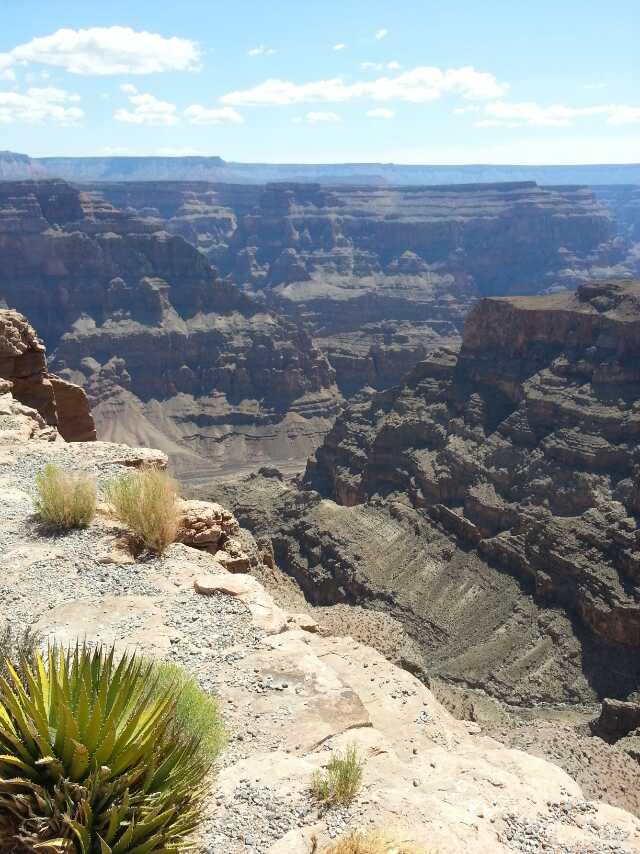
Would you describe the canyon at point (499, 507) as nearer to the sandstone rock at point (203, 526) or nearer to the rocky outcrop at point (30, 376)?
the sandstone rock at point (203, 526)

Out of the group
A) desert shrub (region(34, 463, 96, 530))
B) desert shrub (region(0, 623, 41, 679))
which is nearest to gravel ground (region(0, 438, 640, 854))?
desert shrub (region(34, 463, 96, 530))

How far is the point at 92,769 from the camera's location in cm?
633

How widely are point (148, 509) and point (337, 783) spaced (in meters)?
6.93

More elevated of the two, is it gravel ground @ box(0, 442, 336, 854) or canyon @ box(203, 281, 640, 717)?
gravel ground @ box(0, 442, 336, 854)

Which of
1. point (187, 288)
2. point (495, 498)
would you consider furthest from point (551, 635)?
point (187, 288)

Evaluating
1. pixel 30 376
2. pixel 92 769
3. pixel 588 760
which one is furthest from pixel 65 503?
pixel 588 760

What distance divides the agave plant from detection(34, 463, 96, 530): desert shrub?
20.9ft

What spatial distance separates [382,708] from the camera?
11.8 meters

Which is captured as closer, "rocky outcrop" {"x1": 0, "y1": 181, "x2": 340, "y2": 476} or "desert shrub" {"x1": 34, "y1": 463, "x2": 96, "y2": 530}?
"desert shrub" {"x1": 34, "y1": 463, "x2": 96, "y2": 530}

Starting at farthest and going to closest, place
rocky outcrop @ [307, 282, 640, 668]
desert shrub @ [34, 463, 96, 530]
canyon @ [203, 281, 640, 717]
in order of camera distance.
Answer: rocky outcrop @ [307, 282, 640, 668] → canyon @ [203, 281, 640, 717] → desert shrub @ [34, 463, 96, 530]

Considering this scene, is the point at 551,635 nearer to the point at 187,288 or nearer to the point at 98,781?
the point at 98,781

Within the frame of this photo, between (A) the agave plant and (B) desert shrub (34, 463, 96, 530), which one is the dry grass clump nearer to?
(A) the agave plant

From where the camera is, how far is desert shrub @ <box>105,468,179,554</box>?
13031 millimetres

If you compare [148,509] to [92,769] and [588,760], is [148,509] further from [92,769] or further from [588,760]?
[588,760]
